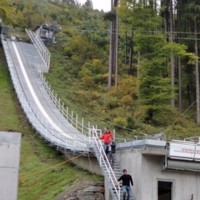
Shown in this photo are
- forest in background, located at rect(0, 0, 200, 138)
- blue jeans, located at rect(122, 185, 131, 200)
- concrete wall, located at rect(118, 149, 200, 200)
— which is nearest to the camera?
blue jeans, located at rect(122, 185, 131, 200)

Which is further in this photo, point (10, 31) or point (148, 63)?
point (10, 31)

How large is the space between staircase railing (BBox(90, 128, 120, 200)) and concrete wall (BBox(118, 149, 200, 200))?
75 centimetres

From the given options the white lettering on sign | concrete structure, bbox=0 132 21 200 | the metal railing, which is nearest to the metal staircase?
the white lettering on sign

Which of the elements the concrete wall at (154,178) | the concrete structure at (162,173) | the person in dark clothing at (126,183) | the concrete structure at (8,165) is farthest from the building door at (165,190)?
the concrete structure at (8,165)

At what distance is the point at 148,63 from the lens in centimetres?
3847

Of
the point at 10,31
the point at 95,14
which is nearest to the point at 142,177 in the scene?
the point at 10,31

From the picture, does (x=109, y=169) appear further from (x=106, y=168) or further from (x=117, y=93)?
(x=117, y=93)

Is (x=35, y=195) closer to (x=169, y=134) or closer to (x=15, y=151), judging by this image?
(x=15, y=151)

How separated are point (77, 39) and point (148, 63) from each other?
20.7 m

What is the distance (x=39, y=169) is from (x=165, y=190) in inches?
246

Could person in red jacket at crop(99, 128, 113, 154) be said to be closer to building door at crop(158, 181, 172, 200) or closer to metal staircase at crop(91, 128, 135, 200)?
metal staircase at crop(91, 128, 135, 200)

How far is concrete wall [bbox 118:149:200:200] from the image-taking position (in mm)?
19016

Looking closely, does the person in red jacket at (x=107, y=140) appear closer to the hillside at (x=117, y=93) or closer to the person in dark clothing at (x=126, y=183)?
the hillside at (x=117, y=93)

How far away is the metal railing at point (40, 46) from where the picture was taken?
52.6 metres
